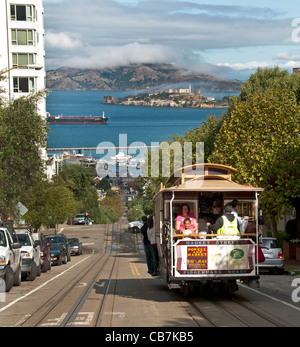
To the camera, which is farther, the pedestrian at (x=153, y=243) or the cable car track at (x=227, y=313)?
the pedestrian at (x=153, y=243)

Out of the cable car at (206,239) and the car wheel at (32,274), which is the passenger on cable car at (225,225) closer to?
the cable car at (206,239)

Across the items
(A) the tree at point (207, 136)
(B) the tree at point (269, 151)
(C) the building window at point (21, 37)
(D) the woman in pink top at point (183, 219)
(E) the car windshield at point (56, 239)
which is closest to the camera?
(D) the woman in pink top at point (183, 219)

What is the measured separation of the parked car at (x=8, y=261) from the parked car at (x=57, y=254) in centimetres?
1429

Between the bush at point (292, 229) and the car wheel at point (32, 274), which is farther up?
the bush at point (292, 229)

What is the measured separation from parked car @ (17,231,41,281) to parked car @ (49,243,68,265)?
9088 mm

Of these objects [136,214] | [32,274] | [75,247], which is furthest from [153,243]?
[136,214]

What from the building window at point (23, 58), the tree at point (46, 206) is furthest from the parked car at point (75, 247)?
the building window at point (23, 58)

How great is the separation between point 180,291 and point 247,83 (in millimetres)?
36637

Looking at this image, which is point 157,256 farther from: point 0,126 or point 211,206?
point 0,126

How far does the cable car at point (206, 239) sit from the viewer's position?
14367mm

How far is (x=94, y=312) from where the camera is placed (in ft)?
43.9

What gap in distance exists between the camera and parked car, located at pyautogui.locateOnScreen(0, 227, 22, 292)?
18047 mm

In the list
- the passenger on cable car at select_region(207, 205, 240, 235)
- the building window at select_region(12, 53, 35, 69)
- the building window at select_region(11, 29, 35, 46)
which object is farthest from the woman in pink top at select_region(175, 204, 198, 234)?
the building window at select_region(11, 29, 35, 46)

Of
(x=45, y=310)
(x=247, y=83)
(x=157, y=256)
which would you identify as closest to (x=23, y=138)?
(x=157, y=256)
